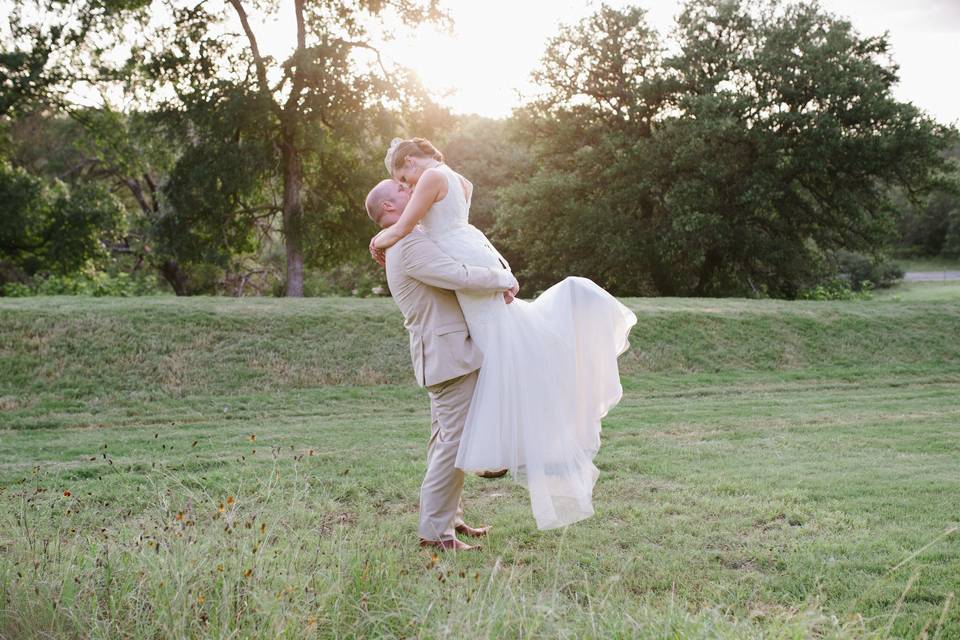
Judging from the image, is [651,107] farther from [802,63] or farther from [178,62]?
[178,62]

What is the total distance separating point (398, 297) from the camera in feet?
16.3

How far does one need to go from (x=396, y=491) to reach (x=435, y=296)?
7.56 ft

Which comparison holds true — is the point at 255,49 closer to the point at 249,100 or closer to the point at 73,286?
the point at 249,100

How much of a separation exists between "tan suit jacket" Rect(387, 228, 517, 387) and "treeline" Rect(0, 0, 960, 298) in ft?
54.8

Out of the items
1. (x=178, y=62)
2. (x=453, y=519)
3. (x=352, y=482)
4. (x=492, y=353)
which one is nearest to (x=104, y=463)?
(x=352, y=482)

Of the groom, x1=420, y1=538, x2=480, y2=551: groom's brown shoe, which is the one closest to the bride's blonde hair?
the groom

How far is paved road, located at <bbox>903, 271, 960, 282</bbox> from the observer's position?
4609cm

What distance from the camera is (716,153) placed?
27062 mm

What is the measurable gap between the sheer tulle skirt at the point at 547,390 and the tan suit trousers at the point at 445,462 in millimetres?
186

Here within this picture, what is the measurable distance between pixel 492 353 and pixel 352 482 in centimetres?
261

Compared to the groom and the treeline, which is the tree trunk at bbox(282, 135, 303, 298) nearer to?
the treeline

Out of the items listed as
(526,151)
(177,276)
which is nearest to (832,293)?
(526,151)

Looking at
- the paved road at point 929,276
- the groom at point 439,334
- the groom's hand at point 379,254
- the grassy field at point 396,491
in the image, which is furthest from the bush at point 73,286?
the paved road at point 929,276

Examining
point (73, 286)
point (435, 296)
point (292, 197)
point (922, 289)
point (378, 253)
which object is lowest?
point (922, 289)
